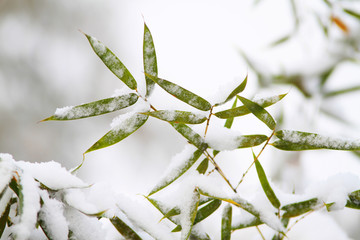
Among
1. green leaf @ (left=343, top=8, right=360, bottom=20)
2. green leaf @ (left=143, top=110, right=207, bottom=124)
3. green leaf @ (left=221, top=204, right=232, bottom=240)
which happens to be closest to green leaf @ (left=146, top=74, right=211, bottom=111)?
green leaf @ (left=143, top=110, right=207, bottom=124)

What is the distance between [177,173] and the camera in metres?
0.51

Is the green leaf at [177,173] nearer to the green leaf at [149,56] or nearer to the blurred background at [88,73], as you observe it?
the green leaf at [149,56]

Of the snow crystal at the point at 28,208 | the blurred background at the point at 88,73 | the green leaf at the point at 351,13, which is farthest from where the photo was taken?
the blurred background at the point at 88,73

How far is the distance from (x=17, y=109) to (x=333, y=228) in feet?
13.9

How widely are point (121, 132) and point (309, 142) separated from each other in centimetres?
27

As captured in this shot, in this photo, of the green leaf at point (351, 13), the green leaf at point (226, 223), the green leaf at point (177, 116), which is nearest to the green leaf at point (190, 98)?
the green leaf at point (177, 116)

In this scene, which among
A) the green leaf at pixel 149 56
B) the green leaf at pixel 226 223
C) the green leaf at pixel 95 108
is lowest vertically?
the green leaf at pixel 226 223

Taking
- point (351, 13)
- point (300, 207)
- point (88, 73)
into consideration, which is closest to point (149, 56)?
point (300, 207)

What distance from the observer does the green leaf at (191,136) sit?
1.68ft

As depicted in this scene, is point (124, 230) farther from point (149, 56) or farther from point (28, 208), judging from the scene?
point (149, 56)

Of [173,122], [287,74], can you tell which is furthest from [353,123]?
[173,122]

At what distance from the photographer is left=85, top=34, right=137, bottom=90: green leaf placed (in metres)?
0.51

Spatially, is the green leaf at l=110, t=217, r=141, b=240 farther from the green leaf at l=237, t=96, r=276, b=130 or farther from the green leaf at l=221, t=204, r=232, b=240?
the green leaf at l=237, t=96, r=276, b=130

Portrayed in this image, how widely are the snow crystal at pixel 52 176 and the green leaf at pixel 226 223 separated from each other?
21 cm
